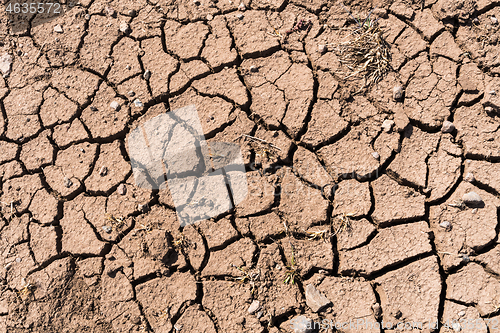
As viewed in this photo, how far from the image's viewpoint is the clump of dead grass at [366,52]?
244cm

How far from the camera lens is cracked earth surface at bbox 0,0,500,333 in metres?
2.11

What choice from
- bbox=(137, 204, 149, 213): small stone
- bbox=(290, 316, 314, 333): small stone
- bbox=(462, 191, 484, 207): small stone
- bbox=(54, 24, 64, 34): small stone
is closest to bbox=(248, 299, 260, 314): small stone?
bbox=(290, 316, 314, 333): small stone

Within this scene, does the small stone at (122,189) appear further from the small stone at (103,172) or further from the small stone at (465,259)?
the small stone at (465,259)

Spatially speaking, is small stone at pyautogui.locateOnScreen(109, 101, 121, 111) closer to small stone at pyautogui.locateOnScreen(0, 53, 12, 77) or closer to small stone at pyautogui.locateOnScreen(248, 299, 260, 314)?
small stone at pyautogui.locateOnScreen(0, 53, 12, 77)

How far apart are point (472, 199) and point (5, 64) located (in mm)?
3851

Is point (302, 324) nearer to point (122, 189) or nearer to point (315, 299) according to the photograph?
point (315, 299)

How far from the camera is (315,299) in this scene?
6.74 feet

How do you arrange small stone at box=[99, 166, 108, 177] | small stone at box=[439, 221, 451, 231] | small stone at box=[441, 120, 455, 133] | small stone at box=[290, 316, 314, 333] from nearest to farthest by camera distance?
1. small stone at box=[290, 316, 314, 333]
2. small stone at box=[439, 221, 451, 231]
3. small stone at box=[441, 120, 455, 133]
4. small stone at box=[99, 166, 108, 177]

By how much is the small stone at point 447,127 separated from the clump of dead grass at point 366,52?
1.89 feet

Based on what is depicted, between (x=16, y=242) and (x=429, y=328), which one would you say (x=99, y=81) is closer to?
(x=16, y=242)

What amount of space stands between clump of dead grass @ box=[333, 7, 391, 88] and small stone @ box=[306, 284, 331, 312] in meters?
1.56

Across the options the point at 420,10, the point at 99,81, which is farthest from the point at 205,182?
the point at 420,10

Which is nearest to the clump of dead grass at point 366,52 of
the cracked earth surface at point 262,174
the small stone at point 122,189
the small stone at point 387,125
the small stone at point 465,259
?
the cracked earth surface at point 262,174

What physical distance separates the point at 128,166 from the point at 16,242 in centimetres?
99
